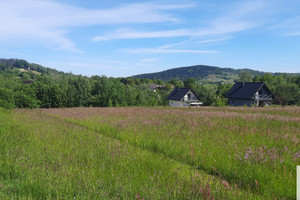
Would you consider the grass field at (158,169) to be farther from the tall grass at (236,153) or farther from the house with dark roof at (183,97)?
the house with dark roof at (183,97)

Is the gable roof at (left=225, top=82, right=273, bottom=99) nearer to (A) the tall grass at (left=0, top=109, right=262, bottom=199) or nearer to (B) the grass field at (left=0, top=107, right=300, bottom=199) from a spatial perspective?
(B) the grass field at (left=0, top=107, right=300, bottom=199)

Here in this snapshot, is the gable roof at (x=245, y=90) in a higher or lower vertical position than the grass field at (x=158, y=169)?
higher

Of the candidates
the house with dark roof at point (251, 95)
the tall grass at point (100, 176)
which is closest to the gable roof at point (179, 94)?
the house with dark roof at point (251, 95)

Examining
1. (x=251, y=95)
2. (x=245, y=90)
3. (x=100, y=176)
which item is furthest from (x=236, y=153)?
(x=245, y=90)

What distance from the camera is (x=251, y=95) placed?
51.7m

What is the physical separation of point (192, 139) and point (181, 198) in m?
4.16

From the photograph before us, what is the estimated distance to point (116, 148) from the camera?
223 inches

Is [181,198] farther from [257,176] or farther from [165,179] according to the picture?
[257,176]

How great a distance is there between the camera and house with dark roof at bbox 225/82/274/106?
52219mm

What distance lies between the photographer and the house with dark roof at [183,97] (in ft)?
238

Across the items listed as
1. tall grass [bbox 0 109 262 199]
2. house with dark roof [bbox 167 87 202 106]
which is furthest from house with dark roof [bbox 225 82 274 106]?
tall grass [bbox 0 109 262 199]

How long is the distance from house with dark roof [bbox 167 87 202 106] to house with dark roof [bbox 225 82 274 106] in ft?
56.6

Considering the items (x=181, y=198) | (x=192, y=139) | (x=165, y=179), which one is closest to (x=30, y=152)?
(x=165, y=179)

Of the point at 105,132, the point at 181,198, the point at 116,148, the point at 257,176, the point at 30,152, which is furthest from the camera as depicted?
the point at 105,132
